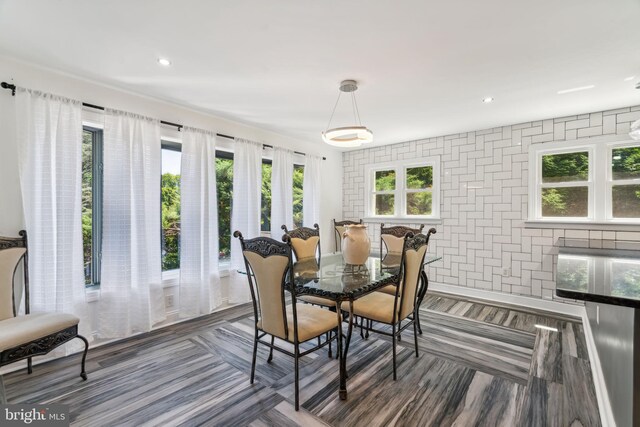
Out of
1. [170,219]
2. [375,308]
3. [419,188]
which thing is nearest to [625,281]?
[375,308]

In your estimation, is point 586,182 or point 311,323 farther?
point 586,182

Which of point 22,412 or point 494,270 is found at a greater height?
point 494,270

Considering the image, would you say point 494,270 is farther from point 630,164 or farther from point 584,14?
point 584,14

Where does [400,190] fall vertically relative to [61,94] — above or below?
below

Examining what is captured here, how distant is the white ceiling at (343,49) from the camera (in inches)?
65.7

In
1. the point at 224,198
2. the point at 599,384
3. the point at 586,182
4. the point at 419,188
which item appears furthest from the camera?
the point at 419,188

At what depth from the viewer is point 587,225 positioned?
3.37 m

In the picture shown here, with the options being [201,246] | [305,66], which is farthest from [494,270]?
[201,246]

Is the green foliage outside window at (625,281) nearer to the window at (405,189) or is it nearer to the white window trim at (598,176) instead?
the white window trim at (598,176)

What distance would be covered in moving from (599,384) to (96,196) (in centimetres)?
442

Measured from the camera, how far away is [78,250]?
2492 millimetres

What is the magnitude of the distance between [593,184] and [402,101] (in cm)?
254

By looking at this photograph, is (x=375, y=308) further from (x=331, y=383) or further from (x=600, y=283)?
(x=600, y=283)

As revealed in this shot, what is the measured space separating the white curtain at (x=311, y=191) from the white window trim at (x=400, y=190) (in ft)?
3.28
